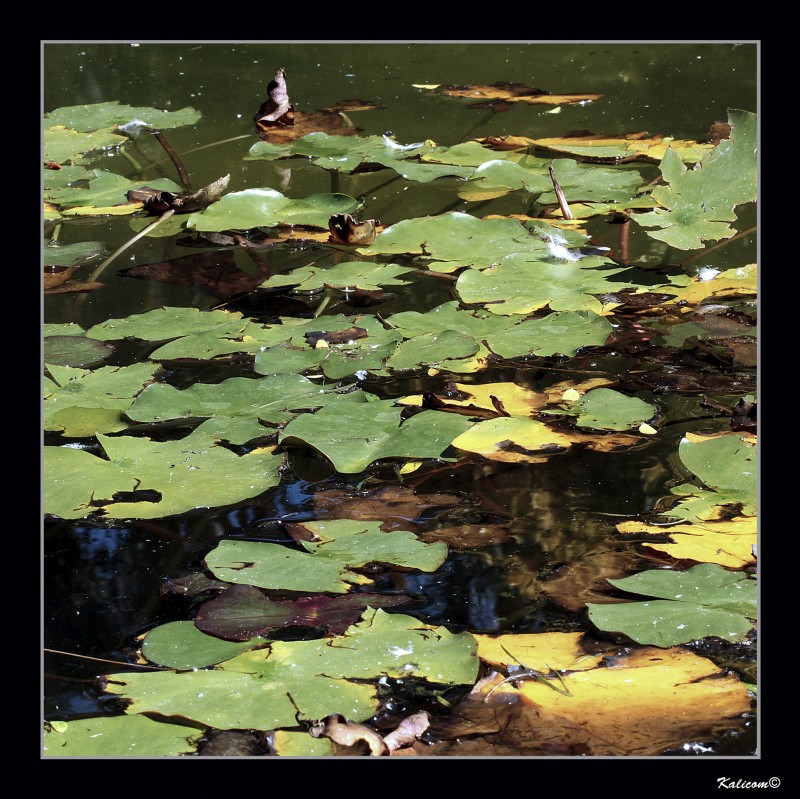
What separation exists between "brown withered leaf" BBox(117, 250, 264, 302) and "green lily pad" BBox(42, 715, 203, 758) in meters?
1.14

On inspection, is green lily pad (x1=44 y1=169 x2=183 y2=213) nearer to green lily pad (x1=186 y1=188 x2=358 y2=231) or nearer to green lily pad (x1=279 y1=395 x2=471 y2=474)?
green lily pad (x1=186 y1=188 x2=358 y2=231)

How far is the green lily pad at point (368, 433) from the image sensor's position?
1.37m

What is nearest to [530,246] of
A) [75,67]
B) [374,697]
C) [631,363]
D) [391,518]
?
[631,363]

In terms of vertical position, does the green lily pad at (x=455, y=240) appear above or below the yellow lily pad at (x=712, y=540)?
above

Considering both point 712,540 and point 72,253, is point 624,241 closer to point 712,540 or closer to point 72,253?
point 712,540

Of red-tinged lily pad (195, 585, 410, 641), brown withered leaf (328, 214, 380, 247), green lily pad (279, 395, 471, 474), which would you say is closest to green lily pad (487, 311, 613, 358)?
green lily pad (279, 395, 471, 474)

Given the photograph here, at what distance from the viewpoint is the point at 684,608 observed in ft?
3.47

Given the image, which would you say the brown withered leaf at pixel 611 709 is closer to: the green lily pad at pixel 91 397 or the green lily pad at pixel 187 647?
the green lily pad at pixel 187 647

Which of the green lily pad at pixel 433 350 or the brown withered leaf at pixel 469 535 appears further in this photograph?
the green lily pad at pixel 433 350

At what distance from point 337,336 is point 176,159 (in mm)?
1256

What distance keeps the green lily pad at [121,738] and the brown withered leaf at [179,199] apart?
64.6 inches

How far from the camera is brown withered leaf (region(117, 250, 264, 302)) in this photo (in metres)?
2.02

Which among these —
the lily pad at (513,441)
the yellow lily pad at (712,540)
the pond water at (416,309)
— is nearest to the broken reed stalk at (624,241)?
the pond water at (416,309)

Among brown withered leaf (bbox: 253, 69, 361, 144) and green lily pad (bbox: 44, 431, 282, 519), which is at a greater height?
brown withered leaf (bbox: 253, 69, 361, 144)
